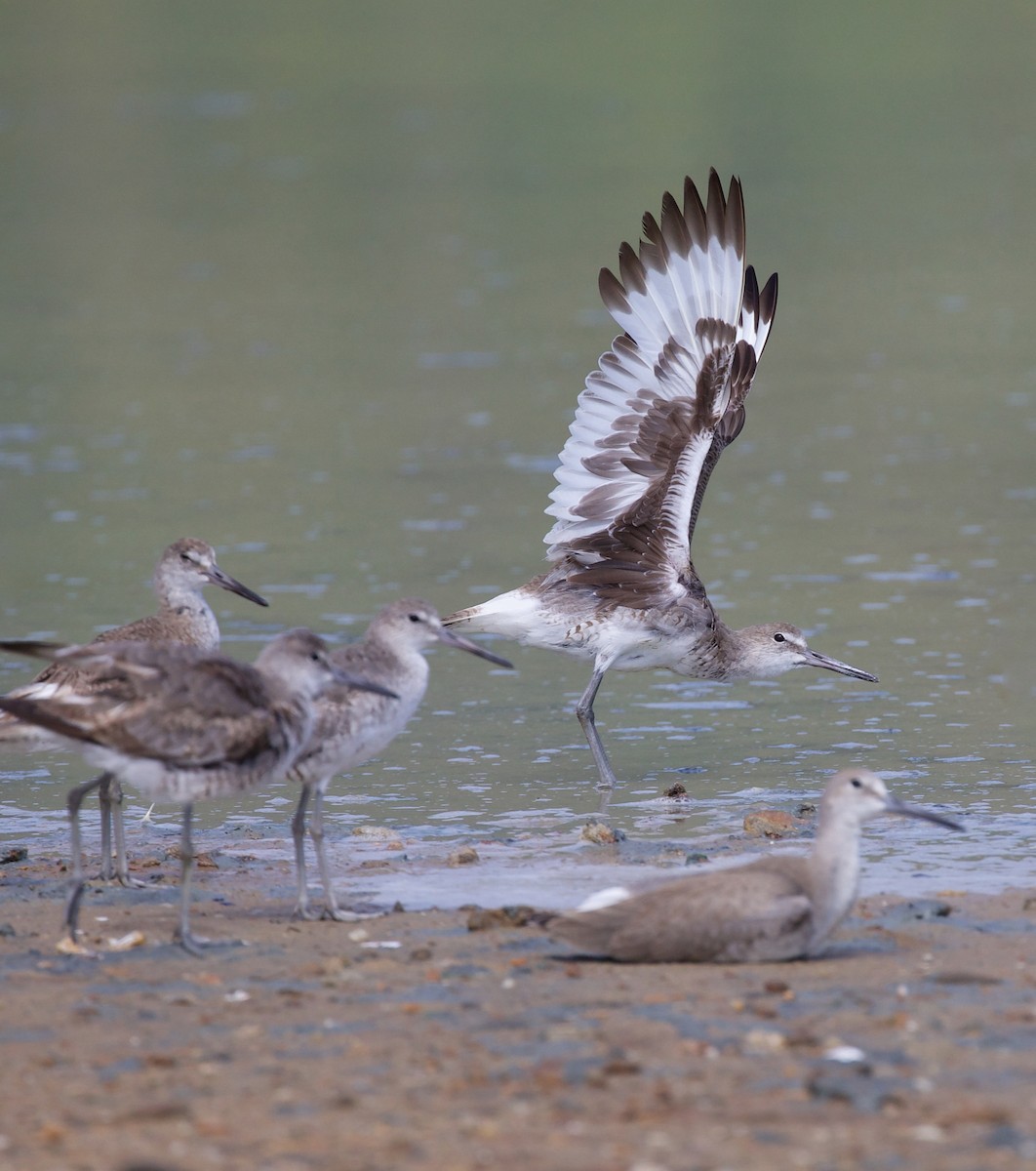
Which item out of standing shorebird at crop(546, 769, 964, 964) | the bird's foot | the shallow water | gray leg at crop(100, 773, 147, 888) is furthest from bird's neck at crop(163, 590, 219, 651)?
standing shorebird at crop(546, 769, 964, 964)

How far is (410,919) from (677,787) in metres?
2.42

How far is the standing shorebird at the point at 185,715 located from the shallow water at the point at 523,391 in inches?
78.4

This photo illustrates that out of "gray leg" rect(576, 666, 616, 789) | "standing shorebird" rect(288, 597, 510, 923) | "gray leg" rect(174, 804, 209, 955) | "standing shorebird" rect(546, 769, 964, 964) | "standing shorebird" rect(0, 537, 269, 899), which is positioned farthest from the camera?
"gray leg" rect(576, 666, 616, 789)

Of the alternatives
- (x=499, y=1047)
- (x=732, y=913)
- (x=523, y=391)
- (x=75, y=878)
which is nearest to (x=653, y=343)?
(x=732, y=913)

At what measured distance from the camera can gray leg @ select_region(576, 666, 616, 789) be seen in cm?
1076

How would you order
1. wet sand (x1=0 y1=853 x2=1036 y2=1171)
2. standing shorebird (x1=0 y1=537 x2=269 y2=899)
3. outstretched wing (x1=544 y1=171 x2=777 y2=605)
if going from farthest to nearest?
outstretched wing (x1=544 y1=171 x2=777 y2=605)
standing shorebird (x1=0 y1=537 x2=269 y2=899)
wet sand (x1=0 y1=853 x2=1036 y2=1171)

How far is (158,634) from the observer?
9.40 m

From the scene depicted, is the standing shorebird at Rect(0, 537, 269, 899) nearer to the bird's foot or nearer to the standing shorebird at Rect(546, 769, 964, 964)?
the bird's foot

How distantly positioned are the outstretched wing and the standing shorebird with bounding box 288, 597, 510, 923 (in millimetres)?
2882

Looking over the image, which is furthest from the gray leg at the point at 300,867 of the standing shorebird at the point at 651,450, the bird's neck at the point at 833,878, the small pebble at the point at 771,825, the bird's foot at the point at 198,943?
the standing shorebird at the point at 651,450

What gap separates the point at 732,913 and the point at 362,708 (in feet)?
5.64

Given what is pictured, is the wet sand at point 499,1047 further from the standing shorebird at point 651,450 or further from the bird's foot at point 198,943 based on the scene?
the standing shorebird at point 651,450

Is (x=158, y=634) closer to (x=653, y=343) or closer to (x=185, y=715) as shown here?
→ (x=185, y=715)

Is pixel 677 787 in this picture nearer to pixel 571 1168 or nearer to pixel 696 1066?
pixel 696 1066
